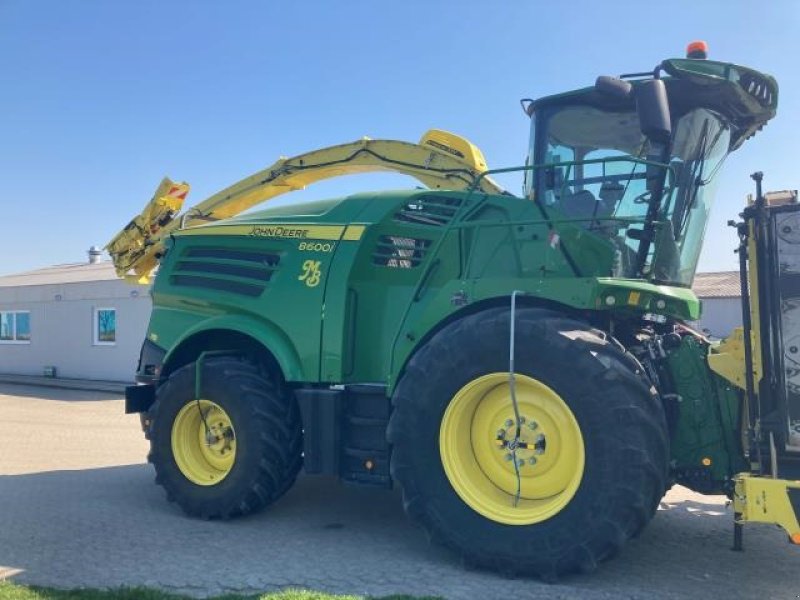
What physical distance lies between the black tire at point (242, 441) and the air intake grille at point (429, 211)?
1.73 m

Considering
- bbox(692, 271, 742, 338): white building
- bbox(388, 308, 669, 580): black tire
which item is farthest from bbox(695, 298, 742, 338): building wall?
bbox(388, 308, 669, 580): black tire

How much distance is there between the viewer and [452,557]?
4871mm

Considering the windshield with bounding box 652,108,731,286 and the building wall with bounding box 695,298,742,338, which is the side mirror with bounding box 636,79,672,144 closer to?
the windshield with bounding box 652,108,731,286

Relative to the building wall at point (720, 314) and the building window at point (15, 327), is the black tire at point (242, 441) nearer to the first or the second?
the building wall at point (720, 314)

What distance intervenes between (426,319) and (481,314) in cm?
48

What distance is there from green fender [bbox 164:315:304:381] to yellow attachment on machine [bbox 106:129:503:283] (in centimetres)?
209

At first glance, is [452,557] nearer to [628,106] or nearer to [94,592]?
[94,592]

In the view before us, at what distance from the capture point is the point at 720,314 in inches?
834

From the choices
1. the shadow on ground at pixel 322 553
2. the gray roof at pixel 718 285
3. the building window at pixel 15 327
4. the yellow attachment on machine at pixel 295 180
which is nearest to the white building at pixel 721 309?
the gray roof at pixel 718 285

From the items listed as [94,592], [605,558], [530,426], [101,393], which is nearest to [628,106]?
[530,426]

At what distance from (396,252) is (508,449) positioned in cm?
187

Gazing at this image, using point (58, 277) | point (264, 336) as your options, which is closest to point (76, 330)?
point (58, 277)

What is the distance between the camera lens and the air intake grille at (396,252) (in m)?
5.78

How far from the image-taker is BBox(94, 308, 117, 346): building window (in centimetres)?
2053
